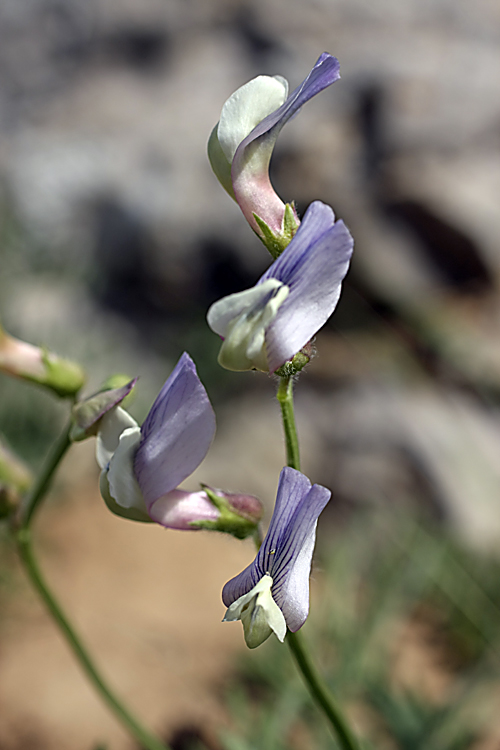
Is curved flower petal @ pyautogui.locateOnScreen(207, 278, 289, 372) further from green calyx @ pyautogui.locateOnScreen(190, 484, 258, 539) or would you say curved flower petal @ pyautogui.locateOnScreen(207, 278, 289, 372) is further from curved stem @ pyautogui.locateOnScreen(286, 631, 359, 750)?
curved stem @ pyautogui.locateOnScreen(286, 631, 359, 750)

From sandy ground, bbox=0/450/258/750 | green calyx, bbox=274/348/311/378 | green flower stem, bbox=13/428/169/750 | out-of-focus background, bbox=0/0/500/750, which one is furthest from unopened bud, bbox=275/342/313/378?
out-of-focus background, bbox=0/0/500/750

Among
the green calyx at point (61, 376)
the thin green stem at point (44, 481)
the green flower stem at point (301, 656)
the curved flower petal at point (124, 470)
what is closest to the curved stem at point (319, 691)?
the green flower stem at point (301, 656)

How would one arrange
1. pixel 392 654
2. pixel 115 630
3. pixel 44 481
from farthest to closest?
1. pixel 115 630
2. pixel 392 654
3. pixel 44 481

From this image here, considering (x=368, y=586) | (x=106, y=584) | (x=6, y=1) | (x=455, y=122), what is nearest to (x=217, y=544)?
(x=106, y=584)

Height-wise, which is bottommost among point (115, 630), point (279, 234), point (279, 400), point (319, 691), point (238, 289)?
point (115, 630)

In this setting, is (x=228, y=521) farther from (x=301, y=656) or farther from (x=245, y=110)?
(x=245, y=110)

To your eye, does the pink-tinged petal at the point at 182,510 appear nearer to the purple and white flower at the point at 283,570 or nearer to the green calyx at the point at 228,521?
the green calyx at the point at 228,521

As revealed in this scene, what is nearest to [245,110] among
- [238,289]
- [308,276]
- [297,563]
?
[308,276]
